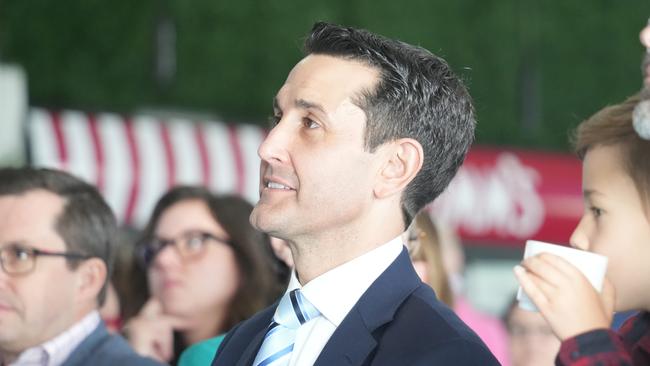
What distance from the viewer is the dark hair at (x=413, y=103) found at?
2.04m

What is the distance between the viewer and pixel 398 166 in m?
2.05

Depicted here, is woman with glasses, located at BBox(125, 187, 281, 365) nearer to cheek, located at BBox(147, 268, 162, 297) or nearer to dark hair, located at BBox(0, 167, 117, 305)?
cheek, located at BBox(147, 268, 162, 297)

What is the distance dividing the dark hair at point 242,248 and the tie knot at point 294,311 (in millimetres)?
1270

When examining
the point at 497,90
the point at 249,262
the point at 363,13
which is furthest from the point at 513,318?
the point at 497,90

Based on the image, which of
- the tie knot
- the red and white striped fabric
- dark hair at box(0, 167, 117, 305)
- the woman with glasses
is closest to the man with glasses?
dark hair at box(0, 167, 117, 305)

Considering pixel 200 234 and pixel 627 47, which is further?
pixel 627 47

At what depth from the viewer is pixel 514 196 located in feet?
27.1

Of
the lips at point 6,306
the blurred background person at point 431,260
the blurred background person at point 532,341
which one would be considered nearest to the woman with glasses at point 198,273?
the blurred background person at point 431,260

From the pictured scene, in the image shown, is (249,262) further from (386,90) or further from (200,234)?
(386,90)

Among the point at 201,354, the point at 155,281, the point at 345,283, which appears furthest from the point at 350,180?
the point at 155,281

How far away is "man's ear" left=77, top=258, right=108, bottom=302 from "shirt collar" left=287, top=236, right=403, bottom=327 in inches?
46.1

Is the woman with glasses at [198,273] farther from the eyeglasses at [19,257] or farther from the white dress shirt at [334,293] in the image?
the white dress shirt at [334,293]

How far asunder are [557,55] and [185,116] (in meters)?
2.91

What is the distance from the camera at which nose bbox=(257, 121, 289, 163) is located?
2006 millimetres
